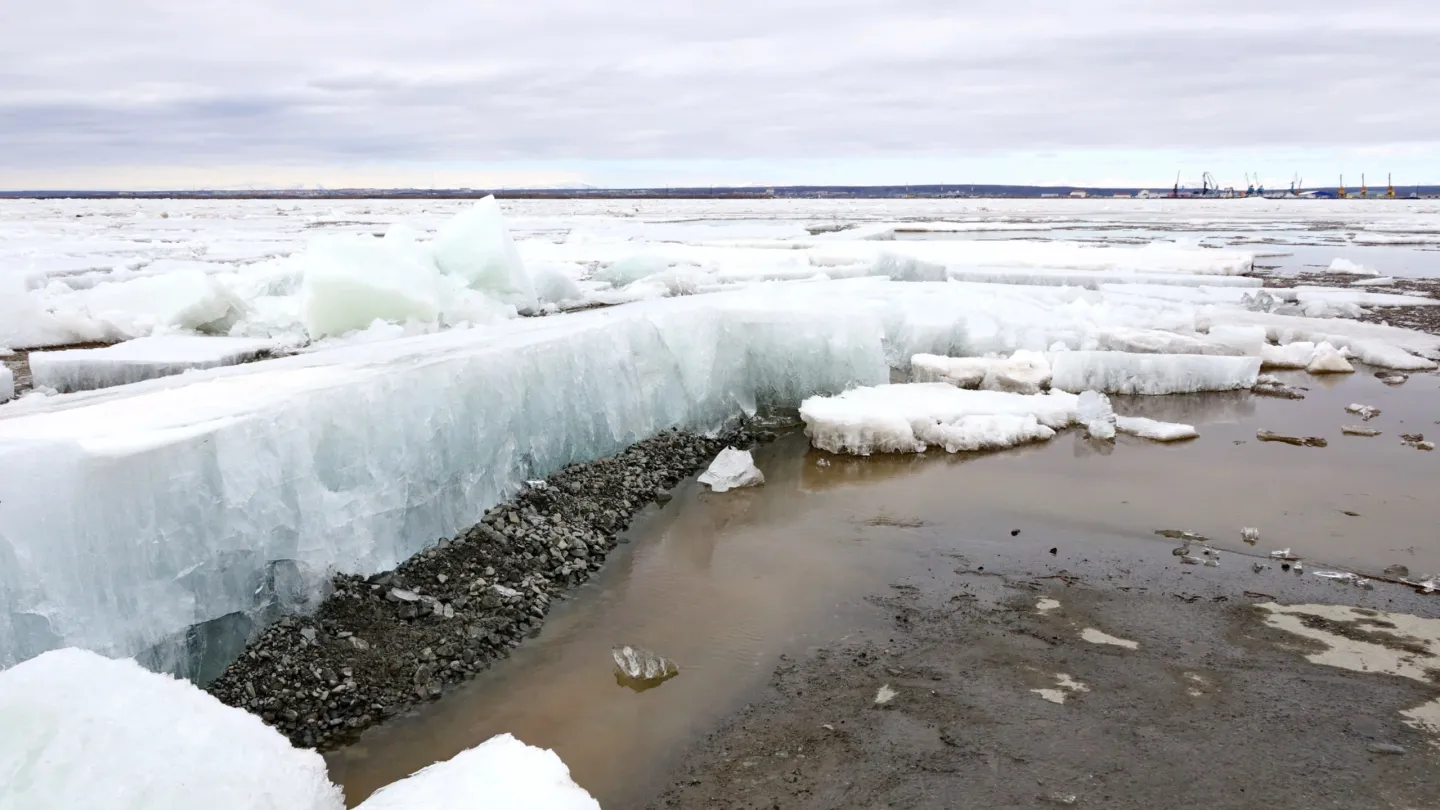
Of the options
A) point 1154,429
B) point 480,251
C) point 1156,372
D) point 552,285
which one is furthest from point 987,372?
point 480,251

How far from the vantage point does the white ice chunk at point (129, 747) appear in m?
2.63

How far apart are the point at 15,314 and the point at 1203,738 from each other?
12145 mm

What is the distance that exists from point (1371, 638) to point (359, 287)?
857 cm

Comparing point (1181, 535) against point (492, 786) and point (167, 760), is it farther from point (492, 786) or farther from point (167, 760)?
point (167, 760)

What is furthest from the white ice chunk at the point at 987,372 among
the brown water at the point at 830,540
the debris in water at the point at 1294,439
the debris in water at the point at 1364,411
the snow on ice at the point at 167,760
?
the snow on ice at the point at 167,760

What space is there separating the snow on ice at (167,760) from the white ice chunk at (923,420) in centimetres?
569

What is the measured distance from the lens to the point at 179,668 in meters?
4.27

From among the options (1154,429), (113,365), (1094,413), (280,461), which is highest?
(113,365)

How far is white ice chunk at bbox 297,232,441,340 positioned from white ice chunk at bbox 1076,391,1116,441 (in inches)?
264

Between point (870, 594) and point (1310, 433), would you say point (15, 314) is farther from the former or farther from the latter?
point (1310, 433)

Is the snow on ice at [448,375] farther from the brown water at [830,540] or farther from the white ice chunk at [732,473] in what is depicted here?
the brown water at [830,540]

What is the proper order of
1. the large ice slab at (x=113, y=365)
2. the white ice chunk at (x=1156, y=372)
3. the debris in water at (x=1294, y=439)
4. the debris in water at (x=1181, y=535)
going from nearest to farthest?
the debris in water at (x=1181, y=535), the large ice slab at (x=113, y=365), the debris in water at (x=1294, y=439), the white ice chunk at (x=1156, y=372)

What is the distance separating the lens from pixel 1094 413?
380 inches

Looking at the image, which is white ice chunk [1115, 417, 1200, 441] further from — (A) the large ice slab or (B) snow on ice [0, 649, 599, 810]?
(A) the large ice slab
